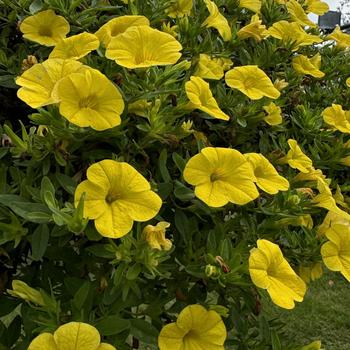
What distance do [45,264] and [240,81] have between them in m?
0.59

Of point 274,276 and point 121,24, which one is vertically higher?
point 121,24

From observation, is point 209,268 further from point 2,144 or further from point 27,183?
point 2,144

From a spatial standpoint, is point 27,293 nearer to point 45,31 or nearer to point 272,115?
point 45,31

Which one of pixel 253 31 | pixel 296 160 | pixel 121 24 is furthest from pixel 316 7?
pixel 121 24

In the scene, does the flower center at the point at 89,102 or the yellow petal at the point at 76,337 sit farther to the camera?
the flower center at the point at 89,102

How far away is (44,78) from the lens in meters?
1.05

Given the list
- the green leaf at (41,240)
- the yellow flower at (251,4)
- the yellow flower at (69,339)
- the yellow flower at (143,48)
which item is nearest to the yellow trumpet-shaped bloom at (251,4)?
the yellow flower at (251,4)

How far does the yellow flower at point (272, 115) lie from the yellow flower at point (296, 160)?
8 centimetres

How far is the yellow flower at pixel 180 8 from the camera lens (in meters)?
1.42

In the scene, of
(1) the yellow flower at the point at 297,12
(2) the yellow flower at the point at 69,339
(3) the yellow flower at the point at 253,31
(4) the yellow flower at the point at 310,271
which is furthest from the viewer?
(1) the yellow flower at the point at 297,12

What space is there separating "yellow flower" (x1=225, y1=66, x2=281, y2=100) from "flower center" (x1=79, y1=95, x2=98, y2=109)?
377 mm

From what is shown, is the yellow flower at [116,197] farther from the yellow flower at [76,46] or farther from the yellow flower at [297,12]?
the yellow flower at [297,12]

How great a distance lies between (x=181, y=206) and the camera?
1.17 metres

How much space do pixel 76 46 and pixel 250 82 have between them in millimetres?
419
